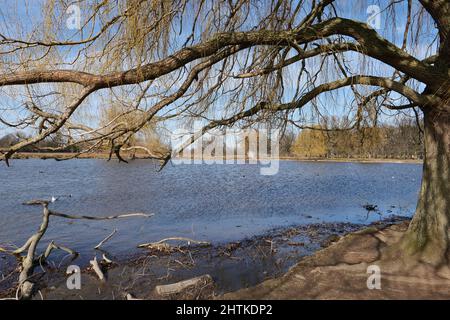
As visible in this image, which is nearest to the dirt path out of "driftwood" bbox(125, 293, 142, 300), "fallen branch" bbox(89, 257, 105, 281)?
"driftwood" bbox(125, 293, 142, 300)

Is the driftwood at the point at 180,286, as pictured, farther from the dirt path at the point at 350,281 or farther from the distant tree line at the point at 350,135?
the distant tree line at the point at 350,135

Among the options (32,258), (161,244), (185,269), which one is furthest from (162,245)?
(32,258)

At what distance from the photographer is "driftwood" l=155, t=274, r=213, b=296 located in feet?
15.5

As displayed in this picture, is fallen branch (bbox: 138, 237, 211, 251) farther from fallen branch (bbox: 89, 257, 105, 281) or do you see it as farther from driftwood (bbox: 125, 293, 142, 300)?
driftwood (bbox: 125, 293, 142, 300)

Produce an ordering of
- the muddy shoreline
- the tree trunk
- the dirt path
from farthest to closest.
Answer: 1. the muddy shoreline
2. the tree trunk
3. the dirt path

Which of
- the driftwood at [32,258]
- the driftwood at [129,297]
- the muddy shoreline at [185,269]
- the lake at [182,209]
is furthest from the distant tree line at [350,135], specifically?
the driftwood at [32,258]

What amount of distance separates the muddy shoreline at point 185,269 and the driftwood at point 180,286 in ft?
0.35

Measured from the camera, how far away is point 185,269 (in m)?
5.96

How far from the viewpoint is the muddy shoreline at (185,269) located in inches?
201

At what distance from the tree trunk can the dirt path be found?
0.81ft

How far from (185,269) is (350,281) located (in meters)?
2.74

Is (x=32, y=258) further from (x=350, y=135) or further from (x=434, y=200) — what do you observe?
(x=434, y=200)
